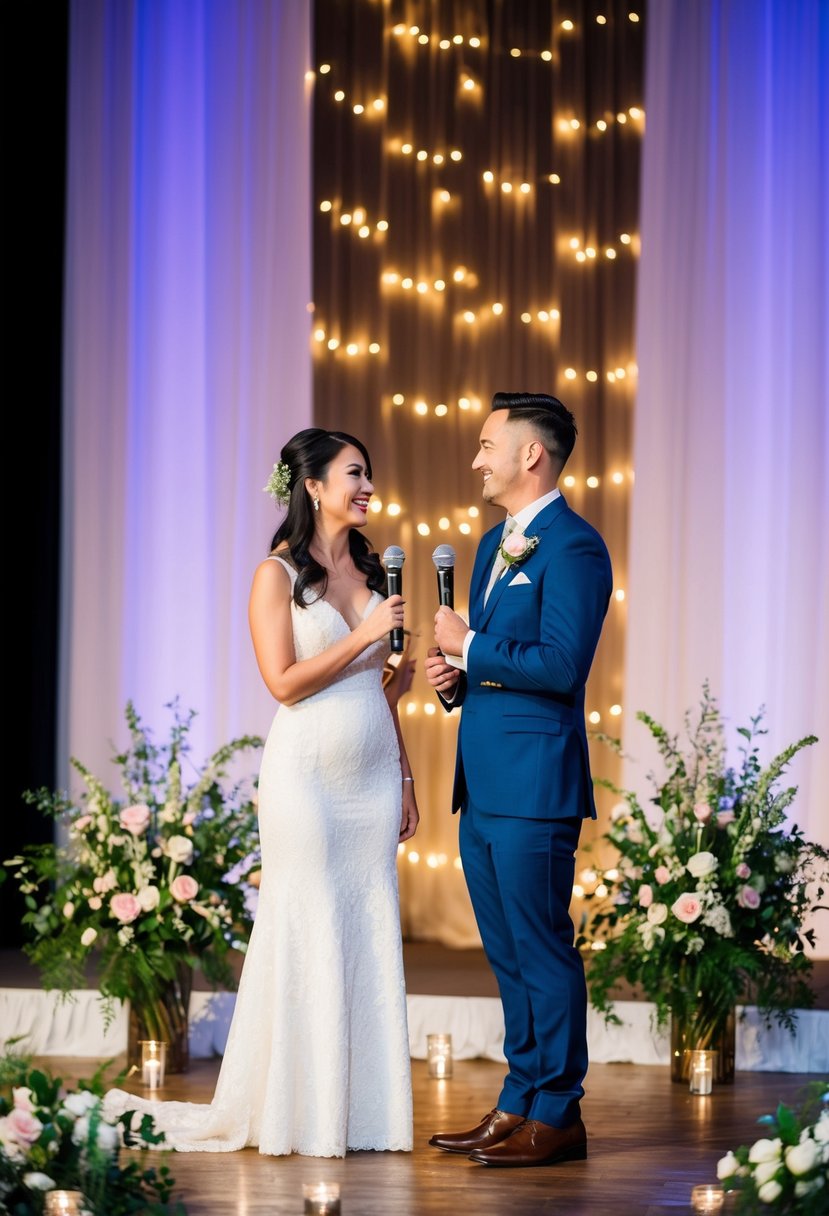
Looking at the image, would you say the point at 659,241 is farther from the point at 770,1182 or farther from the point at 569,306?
the point at 770,1182

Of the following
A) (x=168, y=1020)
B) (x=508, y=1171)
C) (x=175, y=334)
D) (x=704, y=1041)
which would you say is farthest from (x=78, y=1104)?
(x=175, y=334)

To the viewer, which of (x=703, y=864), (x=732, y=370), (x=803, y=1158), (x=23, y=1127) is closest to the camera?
(x=803, y=1158)

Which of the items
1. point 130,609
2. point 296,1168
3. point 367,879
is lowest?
point 296,1168

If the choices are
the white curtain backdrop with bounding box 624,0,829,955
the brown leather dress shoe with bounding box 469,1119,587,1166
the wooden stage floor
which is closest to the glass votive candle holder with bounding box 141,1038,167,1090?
the wooden stage floor

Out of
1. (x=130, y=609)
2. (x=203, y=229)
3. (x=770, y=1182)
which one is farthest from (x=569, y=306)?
(x=770, y=1182)

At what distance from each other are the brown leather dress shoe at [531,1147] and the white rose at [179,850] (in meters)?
1.42

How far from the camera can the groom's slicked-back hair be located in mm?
3760

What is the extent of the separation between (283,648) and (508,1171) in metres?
1.29

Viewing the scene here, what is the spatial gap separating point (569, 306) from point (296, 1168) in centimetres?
393

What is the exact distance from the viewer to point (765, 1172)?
2.71 metres

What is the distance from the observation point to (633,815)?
4887 millimetres

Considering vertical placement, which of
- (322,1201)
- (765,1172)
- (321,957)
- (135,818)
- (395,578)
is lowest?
(322,1201)

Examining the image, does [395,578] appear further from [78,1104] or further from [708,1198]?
[708,1198]

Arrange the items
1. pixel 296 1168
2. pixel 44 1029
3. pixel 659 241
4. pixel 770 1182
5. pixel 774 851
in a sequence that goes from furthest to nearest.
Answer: pixel 659 241 → pixel 44 1029 → pixel 774 851 → pixel 296 1168 → pixel 770 1182
